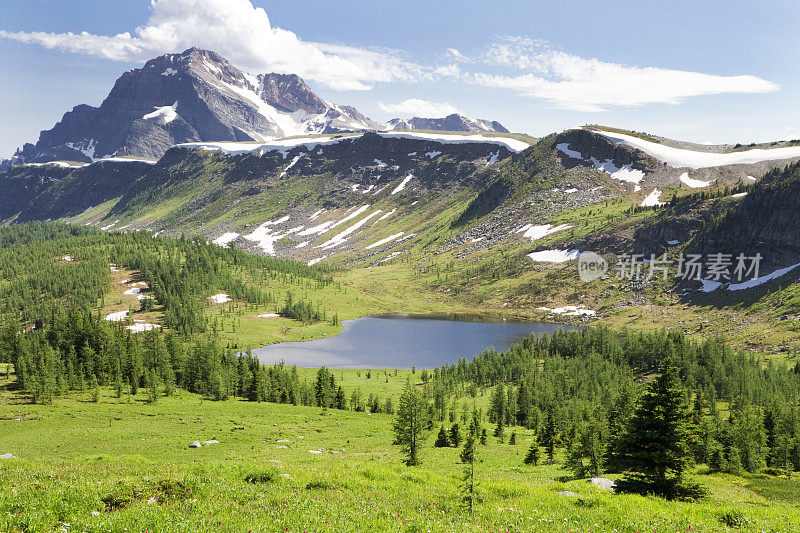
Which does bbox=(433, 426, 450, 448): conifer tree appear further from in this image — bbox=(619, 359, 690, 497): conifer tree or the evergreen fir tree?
the evergreen fir tree

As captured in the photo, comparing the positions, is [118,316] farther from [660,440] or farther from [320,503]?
[660,440]

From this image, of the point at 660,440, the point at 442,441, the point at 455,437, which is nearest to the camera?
the point at 660,440

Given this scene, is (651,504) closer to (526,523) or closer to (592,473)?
(526,523)

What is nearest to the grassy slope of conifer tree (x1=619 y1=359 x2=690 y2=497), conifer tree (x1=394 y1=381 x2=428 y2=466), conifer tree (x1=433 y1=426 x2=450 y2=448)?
conifer tree (x1=619 y1=359 x2=690 y2=497)

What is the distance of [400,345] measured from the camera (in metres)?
168

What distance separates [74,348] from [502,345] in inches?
4972

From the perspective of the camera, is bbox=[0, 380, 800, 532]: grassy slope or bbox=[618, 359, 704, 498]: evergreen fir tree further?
bbox=[618, 359, 704, 498]: evergreen fir tree

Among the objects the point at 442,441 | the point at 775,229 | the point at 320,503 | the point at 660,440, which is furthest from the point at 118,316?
the point at 775,229

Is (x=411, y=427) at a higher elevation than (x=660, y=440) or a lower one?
lower

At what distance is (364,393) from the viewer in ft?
365

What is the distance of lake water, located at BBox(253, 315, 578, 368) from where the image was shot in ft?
488

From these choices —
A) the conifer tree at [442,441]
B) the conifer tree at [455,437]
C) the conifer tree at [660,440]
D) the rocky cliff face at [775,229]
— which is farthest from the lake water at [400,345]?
the conifer tree at [660,440]

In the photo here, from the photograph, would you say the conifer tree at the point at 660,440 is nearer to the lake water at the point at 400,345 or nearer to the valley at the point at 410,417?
the valley at the point at 410,417

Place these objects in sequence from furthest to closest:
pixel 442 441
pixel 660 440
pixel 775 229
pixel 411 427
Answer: pixel 775 229, pixel 442 441, pixel 411 427, pixel 660 440
